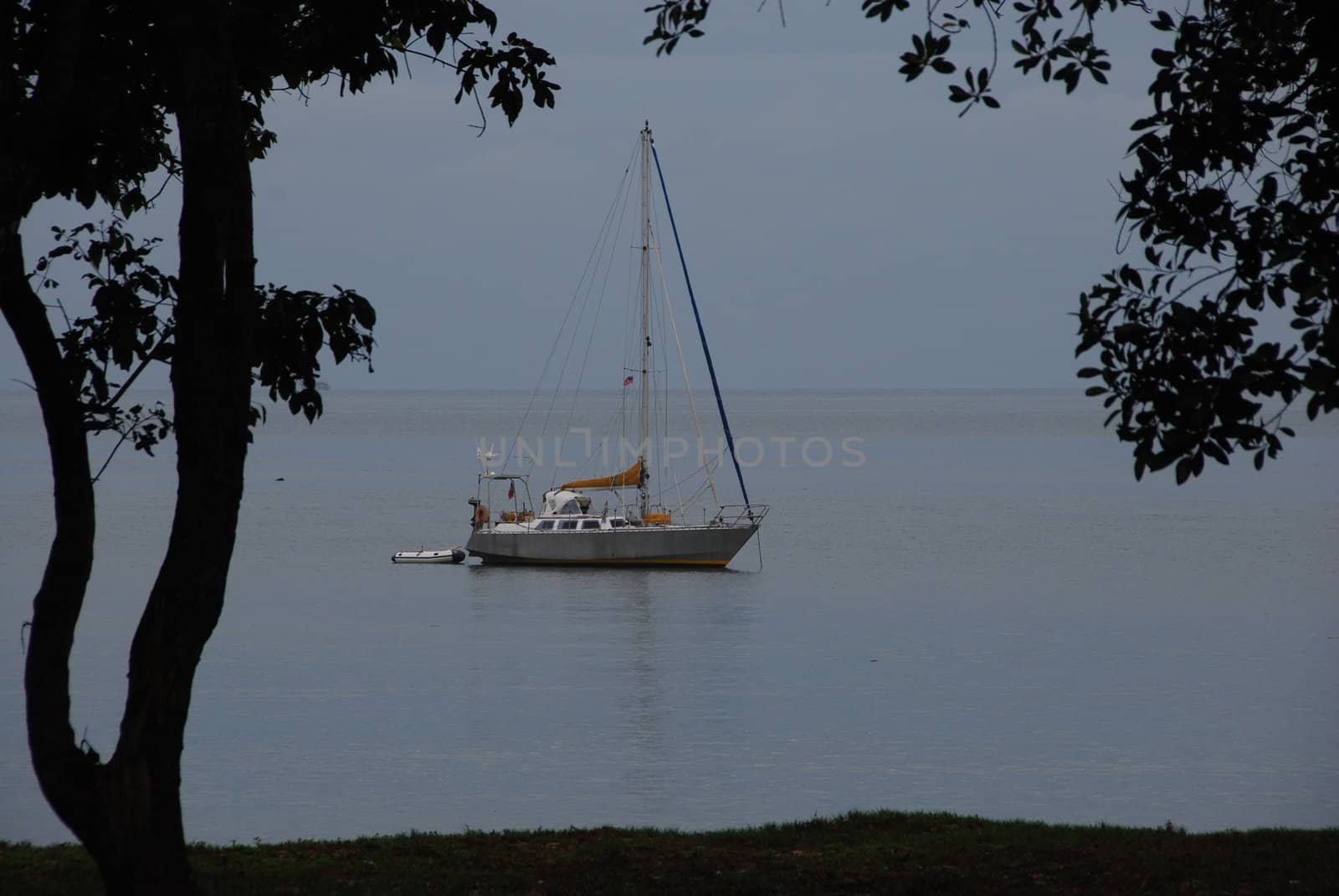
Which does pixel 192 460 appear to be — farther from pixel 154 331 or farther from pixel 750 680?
pixel 750 680

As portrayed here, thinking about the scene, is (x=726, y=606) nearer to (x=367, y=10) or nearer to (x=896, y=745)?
(x=896, y=745)

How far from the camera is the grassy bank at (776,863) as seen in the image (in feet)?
32.3

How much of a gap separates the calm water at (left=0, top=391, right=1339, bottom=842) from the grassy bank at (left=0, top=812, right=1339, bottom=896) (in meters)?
5.59

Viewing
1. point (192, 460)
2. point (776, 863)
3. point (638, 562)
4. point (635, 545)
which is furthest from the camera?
point (638, 562)

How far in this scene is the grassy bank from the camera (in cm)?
986

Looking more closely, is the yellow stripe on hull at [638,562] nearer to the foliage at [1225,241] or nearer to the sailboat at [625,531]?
the sailboat at [625,531]

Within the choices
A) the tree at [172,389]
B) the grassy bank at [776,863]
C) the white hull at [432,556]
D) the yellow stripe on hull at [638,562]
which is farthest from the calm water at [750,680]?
the tree at [172,389]

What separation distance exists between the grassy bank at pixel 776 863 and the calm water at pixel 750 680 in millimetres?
5593

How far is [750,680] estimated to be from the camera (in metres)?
29.8

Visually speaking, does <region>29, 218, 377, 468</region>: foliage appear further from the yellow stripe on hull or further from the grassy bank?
the yellow stripe on hull

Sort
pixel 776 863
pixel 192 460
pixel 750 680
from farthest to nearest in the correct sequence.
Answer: pixel 750 680 → pixel 776 863 → pixel 192 460

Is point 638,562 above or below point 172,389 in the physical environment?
below

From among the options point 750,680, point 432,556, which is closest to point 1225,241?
point 750,680

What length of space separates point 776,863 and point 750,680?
750 inches
